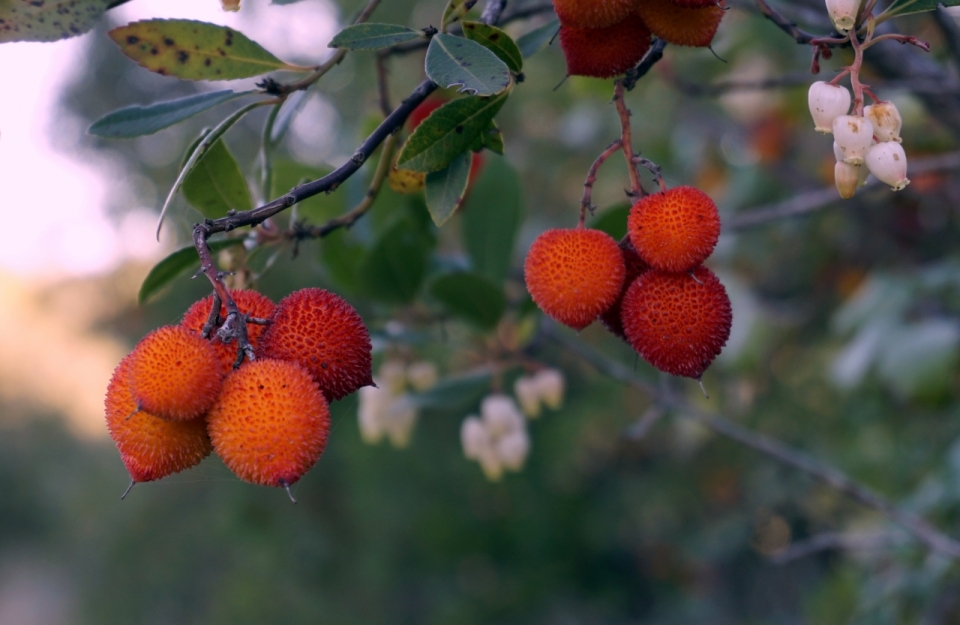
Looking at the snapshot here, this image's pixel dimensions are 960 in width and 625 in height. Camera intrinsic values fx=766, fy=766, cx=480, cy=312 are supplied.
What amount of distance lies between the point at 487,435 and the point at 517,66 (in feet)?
3.09

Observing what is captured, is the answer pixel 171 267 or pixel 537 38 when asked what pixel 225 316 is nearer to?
pixel 171 267

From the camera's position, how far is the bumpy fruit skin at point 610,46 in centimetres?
73

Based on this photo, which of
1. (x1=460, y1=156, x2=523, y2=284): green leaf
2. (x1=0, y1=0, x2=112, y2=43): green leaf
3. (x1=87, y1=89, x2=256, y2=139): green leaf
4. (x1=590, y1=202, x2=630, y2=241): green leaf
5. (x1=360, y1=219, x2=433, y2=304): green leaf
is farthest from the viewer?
(x1=460, y1=156, x2=523, y2=284): green leaf

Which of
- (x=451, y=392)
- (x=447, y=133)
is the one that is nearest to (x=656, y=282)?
(x=447, y=133)

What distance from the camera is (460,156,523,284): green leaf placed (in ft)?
4.45

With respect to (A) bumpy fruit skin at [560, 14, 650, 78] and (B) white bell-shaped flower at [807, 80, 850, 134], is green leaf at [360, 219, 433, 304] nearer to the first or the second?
(A) bumpy fruit skin at [560, 14, 650, 78]

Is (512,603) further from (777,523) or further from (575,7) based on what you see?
(575,7)

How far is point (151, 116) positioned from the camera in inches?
32.6

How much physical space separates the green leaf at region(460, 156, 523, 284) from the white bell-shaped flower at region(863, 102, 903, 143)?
0.72m

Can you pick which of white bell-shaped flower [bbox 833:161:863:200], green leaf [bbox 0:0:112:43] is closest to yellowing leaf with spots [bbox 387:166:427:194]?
green leaf [bbox 0:0:112:43]

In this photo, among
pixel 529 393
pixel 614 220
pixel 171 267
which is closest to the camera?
pixel 171 267

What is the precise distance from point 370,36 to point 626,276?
13.4 inches

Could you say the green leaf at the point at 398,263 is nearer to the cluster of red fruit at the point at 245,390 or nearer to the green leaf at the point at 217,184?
the green leaf at the point at 217,184

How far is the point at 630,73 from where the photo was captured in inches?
29.7
